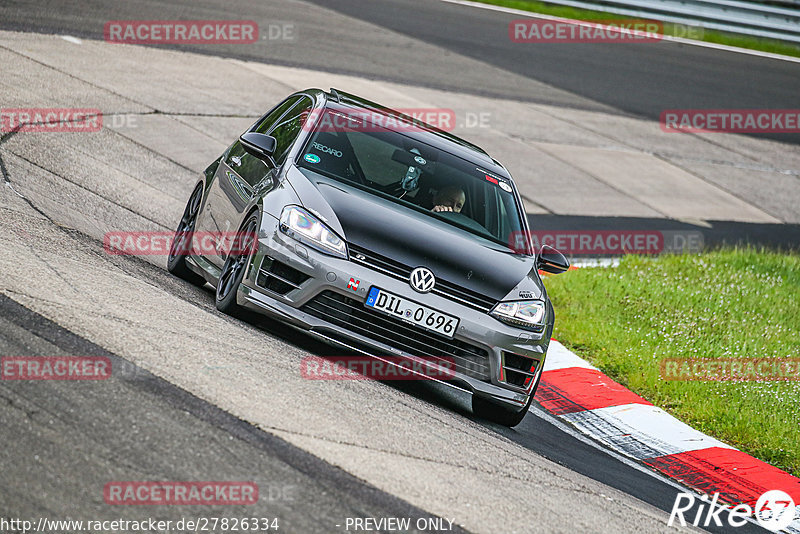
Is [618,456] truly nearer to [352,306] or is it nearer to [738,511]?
[738,511]

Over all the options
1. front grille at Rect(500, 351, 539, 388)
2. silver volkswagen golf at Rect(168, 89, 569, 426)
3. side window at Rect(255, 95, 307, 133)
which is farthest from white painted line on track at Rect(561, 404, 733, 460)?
side window at Rect(255, 95, 307, 133)

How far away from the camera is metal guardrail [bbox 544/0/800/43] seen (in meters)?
25.4

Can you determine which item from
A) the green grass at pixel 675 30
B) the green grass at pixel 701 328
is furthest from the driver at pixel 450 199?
the green grass at pixel 675 30

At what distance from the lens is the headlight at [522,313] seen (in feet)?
20.9

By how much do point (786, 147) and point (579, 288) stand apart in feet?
40.4

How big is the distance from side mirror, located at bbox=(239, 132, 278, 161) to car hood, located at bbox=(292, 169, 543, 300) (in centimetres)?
39

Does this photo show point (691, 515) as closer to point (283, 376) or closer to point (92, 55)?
point (283, 376)

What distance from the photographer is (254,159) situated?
7.45m

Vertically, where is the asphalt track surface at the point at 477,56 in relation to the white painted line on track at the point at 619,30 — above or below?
below

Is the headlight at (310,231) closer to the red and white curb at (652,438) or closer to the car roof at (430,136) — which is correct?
the car roof at (430,136)

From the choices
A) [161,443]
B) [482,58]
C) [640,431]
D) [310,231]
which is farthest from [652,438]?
[482,58]

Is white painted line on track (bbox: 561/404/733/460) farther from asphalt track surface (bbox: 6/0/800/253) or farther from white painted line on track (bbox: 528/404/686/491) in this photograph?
asphalt track surface (bbox: 6/0/800/253)

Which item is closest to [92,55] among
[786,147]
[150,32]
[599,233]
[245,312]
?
[150,32]

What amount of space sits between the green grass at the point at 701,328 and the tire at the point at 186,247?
11.3 ft
